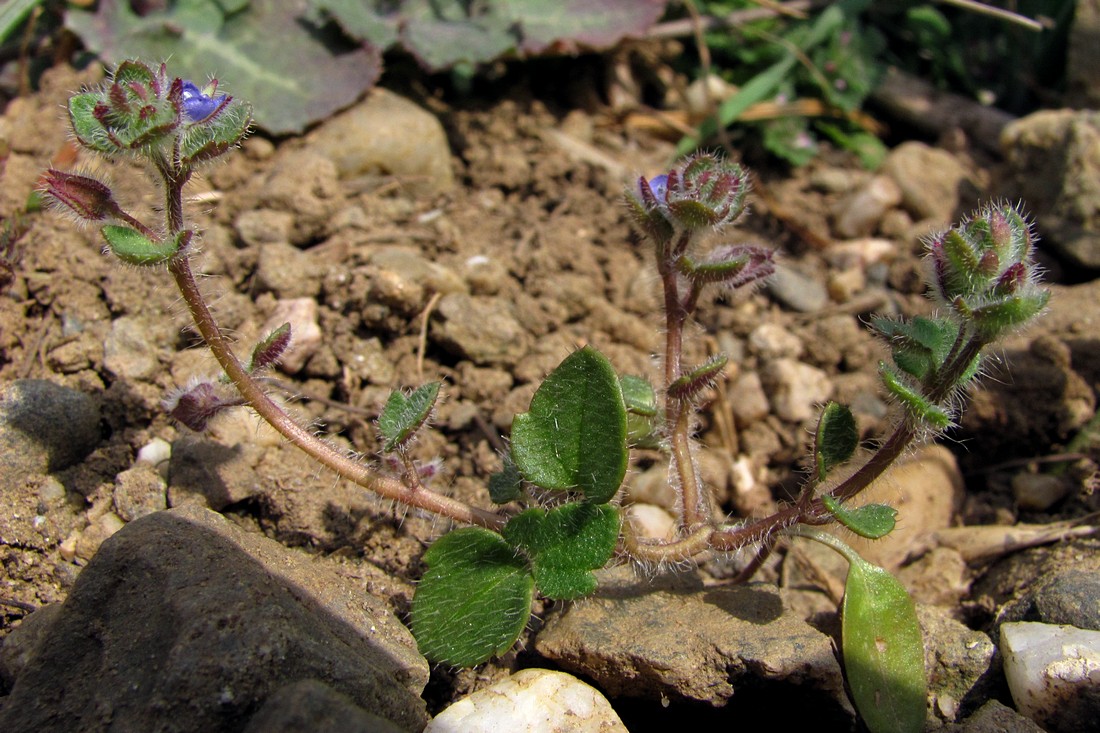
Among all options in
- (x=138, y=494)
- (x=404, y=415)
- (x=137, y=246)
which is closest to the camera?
(x=137, y=246)

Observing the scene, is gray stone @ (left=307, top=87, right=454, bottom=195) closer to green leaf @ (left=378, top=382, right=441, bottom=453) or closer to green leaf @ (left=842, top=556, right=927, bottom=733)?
green leaf @ (left=378, top=382, right=441, bottom=453)

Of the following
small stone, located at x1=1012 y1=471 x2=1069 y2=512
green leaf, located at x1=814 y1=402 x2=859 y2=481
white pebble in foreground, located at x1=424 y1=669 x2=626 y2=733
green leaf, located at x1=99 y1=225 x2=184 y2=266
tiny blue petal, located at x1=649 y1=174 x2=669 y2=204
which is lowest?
small stone, located at x1=1012 y1=471 x2=1069 y2=512

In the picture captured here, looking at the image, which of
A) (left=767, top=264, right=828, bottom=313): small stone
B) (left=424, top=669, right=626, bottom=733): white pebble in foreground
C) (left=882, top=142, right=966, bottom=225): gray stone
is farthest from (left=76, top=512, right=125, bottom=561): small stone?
(left=882, top=142, right=966, bottom=225): gray stone

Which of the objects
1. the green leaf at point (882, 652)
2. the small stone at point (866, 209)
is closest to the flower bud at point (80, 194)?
the green leaf at point (882, 652)

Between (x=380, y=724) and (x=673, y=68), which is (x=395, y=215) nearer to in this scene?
(x=673, y=68)

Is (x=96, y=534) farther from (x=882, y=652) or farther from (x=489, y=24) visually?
(x=489, y=24)

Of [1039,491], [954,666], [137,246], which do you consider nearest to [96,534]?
[137,246]

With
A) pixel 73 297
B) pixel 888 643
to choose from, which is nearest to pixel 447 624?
pixel 888 643
